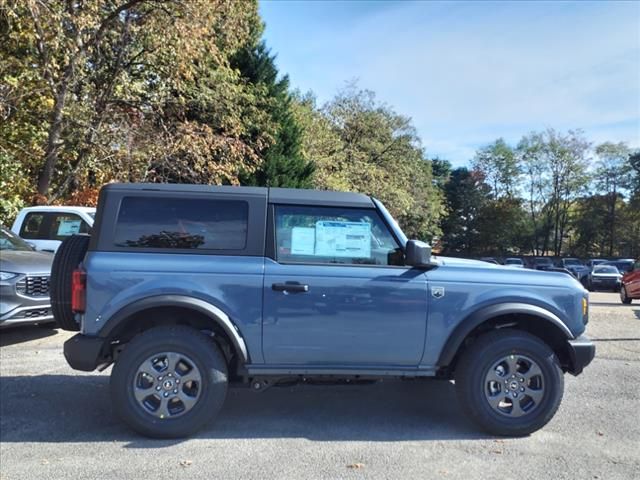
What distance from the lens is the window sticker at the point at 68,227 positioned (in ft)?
32.5

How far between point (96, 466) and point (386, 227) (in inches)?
109

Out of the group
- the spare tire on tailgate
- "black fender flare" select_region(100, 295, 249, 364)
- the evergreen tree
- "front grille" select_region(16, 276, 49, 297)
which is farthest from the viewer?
the evergreen tree

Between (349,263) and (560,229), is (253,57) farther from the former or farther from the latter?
(560,229)

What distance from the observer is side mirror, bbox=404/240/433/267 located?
14.1 feet

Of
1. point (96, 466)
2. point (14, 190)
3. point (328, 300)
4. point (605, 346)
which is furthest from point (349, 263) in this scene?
point (14, 190)

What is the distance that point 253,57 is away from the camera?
21.4 metres

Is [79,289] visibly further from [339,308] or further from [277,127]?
[277,127]

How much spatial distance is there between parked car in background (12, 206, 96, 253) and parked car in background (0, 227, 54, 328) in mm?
2345

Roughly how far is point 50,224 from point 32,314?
3478 millimetres

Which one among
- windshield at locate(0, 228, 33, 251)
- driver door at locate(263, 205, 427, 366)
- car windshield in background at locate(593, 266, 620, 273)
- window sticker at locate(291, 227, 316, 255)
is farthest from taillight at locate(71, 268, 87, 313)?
car windshield in background at locate(593, 266, 620, 273)

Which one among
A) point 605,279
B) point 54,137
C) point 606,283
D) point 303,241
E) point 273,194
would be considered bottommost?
point 606,283

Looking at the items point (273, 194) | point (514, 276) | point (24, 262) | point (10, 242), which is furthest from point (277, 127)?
point (514, 276)

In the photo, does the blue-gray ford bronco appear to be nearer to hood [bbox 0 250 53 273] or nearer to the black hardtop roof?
the black hardtop roof

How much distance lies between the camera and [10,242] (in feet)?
27.2
